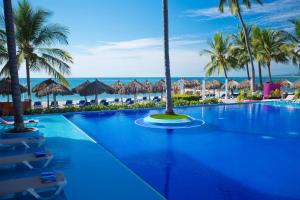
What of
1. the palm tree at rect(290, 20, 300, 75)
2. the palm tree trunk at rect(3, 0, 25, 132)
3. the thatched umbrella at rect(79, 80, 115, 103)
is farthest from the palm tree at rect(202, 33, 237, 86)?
the palm tree trunk at rect(3, 0, 25, 132)

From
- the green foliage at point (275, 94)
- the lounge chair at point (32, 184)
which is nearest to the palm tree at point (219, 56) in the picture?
the green foliage at point (275, 94)

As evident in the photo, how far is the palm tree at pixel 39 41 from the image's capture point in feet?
52.3

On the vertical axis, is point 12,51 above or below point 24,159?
above

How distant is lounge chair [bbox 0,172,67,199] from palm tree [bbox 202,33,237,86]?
29.9m

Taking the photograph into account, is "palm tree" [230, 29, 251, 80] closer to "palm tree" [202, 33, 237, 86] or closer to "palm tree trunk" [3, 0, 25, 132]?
"palm tree" [202, 33, 237, 86]

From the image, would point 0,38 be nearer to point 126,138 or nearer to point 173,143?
point 126,138

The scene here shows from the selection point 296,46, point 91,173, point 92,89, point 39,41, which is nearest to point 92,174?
point 91,173

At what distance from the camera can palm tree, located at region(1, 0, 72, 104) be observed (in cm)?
1595

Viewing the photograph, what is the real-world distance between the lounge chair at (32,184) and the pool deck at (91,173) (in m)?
0.34

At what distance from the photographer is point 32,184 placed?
5094 millimetres

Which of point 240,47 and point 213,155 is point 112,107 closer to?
point 213,155

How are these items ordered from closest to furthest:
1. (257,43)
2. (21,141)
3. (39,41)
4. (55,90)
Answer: (21,141), (39,41), (55,90), (257,43)

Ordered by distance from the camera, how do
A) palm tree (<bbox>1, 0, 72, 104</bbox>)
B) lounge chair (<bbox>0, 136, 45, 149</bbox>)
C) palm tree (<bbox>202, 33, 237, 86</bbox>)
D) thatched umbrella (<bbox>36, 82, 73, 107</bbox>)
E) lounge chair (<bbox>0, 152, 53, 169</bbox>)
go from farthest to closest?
palm tree (<bbox>202, 33, 237, 86</bbox>) < thatched umbrella (<bbox>36, 82, 73, 107</bbox>) < palm tree (<bbox>1, 0, 72, 104</bbox>) < lounge chair (<bbox>0, 136, 45, 149</bbox>) < lounge chair (<bbox>0, 152, 53, 169</bbox>)

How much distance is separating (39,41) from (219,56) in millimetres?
22806
